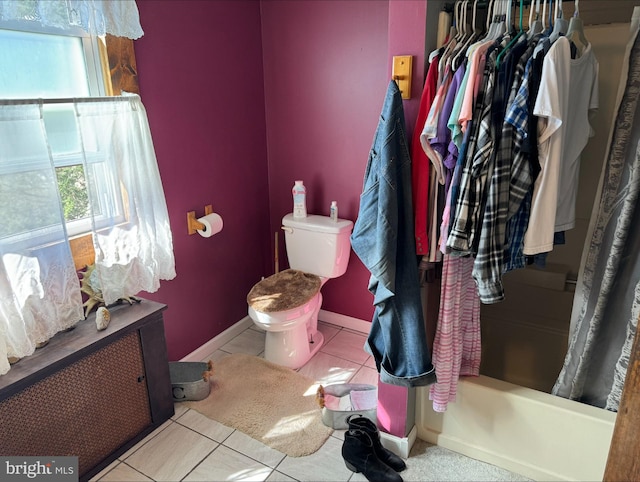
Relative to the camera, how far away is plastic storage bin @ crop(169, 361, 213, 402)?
7.43 feet

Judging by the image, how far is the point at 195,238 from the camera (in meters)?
2.52

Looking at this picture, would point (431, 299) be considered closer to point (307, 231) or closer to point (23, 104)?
point (307, 231)

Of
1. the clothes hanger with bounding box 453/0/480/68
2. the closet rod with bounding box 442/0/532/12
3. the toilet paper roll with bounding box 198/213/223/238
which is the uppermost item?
the closet rod with bounding box 442/0/532/12

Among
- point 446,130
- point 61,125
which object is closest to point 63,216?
point 61,125

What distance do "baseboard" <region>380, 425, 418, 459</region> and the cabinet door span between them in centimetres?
107

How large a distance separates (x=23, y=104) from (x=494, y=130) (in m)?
1.57

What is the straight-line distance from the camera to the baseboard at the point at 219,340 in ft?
8.67

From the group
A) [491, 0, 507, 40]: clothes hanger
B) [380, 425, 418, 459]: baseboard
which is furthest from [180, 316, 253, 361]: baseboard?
[491, 0, 507, 40]: clothes hanger

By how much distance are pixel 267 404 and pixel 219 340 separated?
0.68m

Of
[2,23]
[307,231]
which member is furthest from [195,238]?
[2,23]

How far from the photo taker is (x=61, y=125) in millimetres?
1792

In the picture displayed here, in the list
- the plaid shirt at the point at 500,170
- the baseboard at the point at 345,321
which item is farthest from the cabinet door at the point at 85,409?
the plaid shirt at the point at 500,170

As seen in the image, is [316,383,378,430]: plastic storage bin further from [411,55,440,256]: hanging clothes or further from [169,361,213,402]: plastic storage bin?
[411,55,440,256]: hanging clothes

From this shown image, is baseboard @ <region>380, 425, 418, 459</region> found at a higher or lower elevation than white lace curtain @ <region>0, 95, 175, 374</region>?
lower
